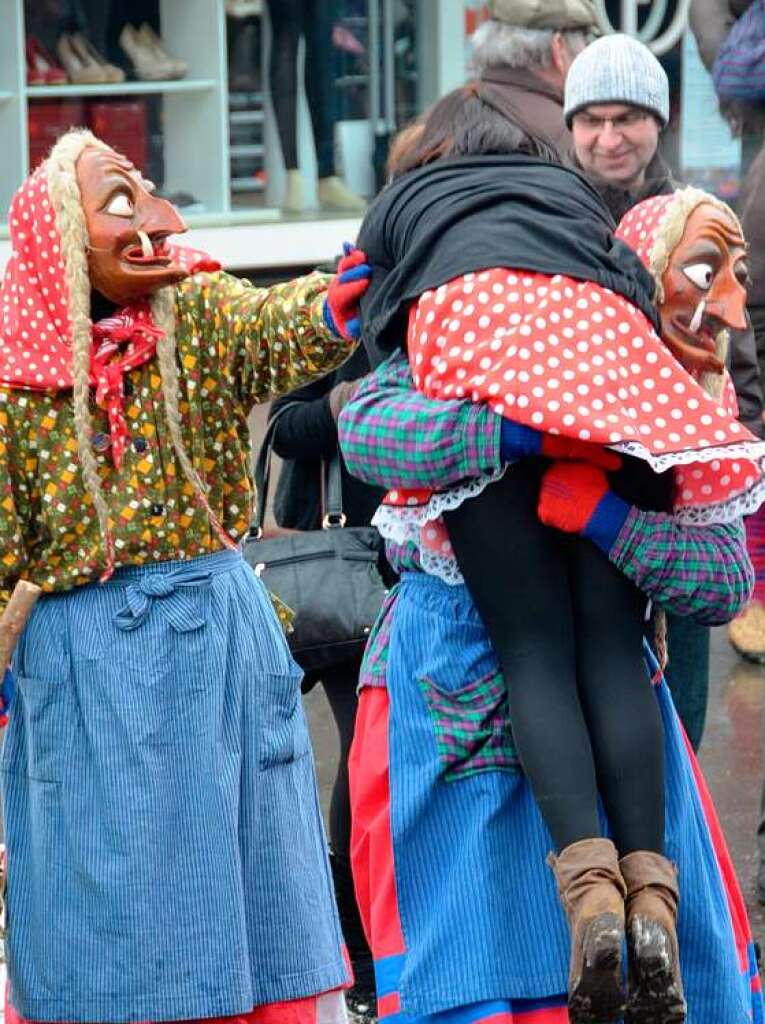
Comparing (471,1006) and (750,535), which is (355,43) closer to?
(750,535)

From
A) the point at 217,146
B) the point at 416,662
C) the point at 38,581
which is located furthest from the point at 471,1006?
the point at 217,146

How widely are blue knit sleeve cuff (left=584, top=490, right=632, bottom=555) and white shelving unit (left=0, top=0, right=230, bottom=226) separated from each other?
746cm

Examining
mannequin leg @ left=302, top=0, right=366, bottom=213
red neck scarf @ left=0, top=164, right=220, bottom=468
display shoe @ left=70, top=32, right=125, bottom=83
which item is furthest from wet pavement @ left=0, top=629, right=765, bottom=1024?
display shoe @ left=70, top=32, right=125, bottom=83

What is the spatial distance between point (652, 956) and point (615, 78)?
2.21 m

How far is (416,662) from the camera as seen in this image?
124 inches

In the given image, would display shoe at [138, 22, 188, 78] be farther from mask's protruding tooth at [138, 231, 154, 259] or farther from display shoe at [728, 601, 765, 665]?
mask's protruding tooth at [138, 231, 154, 259]

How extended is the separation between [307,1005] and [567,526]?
1.15 metres

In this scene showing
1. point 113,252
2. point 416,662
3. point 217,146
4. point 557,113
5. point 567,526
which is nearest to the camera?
point 567,526

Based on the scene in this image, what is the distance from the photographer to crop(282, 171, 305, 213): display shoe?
10625 mm

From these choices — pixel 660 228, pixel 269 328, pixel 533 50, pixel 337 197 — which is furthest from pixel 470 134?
pixel 337 197

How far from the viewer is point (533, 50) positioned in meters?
4.77

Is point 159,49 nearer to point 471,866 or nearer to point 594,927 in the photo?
point 471,866

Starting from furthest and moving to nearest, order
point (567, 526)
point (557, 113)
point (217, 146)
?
point (217, 146)
point (557, 113)
point (567, 526)

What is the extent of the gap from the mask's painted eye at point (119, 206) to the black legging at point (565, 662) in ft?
2.91
